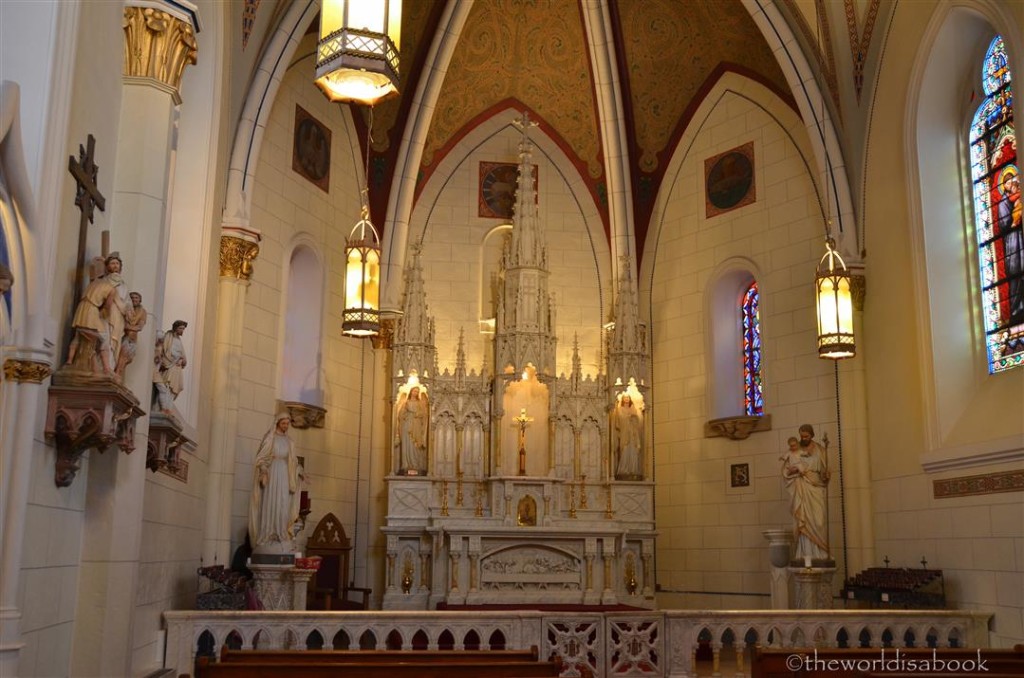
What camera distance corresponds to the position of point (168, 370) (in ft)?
32.0

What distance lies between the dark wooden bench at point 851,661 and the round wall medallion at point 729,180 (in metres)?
9.77

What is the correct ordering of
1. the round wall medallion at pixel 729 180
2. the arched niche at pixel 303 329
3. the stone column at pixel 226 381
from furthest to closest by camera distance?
the round wall medallion at pixel 729 180 → the arched niche at pixel 303 329 → the stone column at pixel 226 381

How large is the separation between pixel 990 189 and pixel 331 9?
9204 mm

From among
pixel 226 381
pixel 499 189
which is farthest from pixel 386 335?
pixel 226 381

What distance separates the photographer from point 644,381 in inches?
693

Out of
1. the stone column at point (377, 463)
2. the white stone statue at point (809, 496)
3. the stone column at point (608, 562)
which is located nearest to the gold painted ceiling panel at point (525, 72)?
the stone column at point (377, 463)

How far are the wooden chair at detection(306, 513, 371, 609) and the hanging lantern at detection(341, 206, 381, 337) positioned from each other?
3278 mm

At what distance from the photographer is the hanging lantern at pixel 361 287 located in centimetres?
1430

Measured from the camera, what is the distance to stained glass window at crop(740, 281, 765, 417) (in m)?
16.9

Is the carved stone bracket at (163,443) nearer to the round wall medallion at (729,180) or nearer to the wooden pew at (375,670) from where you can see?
the wooden pew at (375,670)

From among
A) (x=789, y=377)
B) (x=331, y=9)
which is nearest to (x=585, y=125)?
(x=789, y=377)

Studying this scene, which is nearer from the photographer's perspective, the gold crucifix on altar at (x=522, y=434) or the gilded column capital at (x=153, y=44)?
the gilded column capital at (x=153, y=44)

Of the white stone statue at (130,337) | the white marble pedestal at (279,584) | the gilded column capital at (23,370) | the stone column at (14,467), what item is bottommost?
the white marble pedestal at (279,584)

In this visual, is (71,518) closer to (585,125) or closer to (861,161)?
(861,161)
